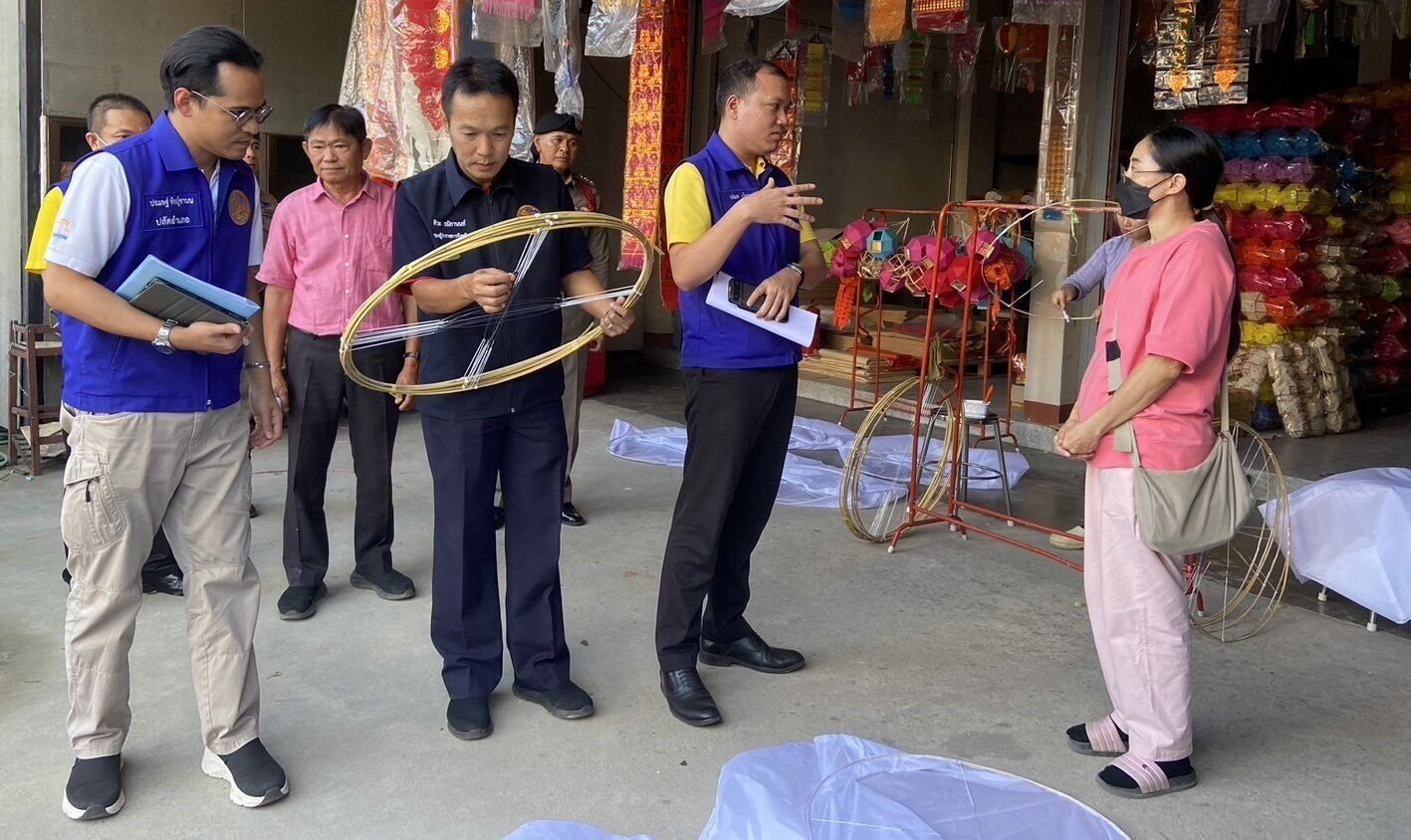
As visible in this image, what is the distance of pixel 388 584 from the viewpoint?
394 cm

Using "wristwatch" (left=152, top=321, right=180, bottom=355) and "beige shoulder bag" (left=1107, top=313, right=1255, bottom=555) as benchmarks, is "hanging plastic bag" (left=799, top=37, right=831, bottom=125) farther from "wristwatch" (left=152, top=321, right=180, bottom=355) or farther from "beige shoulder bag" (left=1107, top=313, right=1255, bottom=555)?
"wristwatch" (left=152, top=321, right=180, bottom=355)

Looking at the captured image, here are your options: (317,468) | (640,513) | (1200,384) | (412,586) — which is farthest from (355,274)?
(1200,384)

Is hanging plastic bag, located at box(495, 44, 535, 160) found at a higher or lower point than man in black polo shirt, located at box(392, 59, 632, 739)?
higher

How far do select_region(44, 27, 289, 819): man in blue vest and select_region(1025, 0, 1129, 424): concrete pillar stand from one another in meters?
4.53

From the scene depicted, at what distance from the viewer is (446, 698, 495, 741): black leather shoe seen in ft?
9.42

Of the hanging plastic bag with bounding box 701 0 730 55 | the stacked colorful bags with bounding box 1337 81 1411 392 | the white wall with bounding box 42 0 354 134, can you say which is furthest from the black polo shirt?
the stacked colorful bags with bounding box 1337 81 1411 392

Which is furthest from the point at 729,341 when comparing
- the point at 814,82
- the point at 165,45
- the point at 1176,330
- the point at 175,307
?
the point at 165,45

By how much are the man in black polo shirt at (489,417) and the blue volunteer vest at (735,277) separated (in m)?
0.25

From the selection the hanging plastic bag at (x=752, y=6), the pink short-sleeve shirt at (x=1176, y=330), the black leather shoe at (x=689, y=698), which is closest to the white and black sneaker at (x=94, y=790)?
the black leather shoe at (x=689, y=698)

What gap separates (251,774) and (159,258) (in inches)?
45.0

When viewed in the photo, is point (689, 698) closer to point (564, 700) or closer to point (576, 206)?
point (564, 700)

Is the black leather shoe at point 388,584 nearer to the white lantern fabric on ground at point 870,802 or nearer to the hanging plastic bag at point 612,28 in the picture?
the white lantern fabric on ground at point 870,802

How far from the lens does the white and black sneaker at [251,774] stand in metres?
2.52

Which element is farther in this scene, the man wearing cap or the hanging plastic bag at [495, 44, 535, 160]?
the hanging plastic bag at [495, 44, 535, 160]
